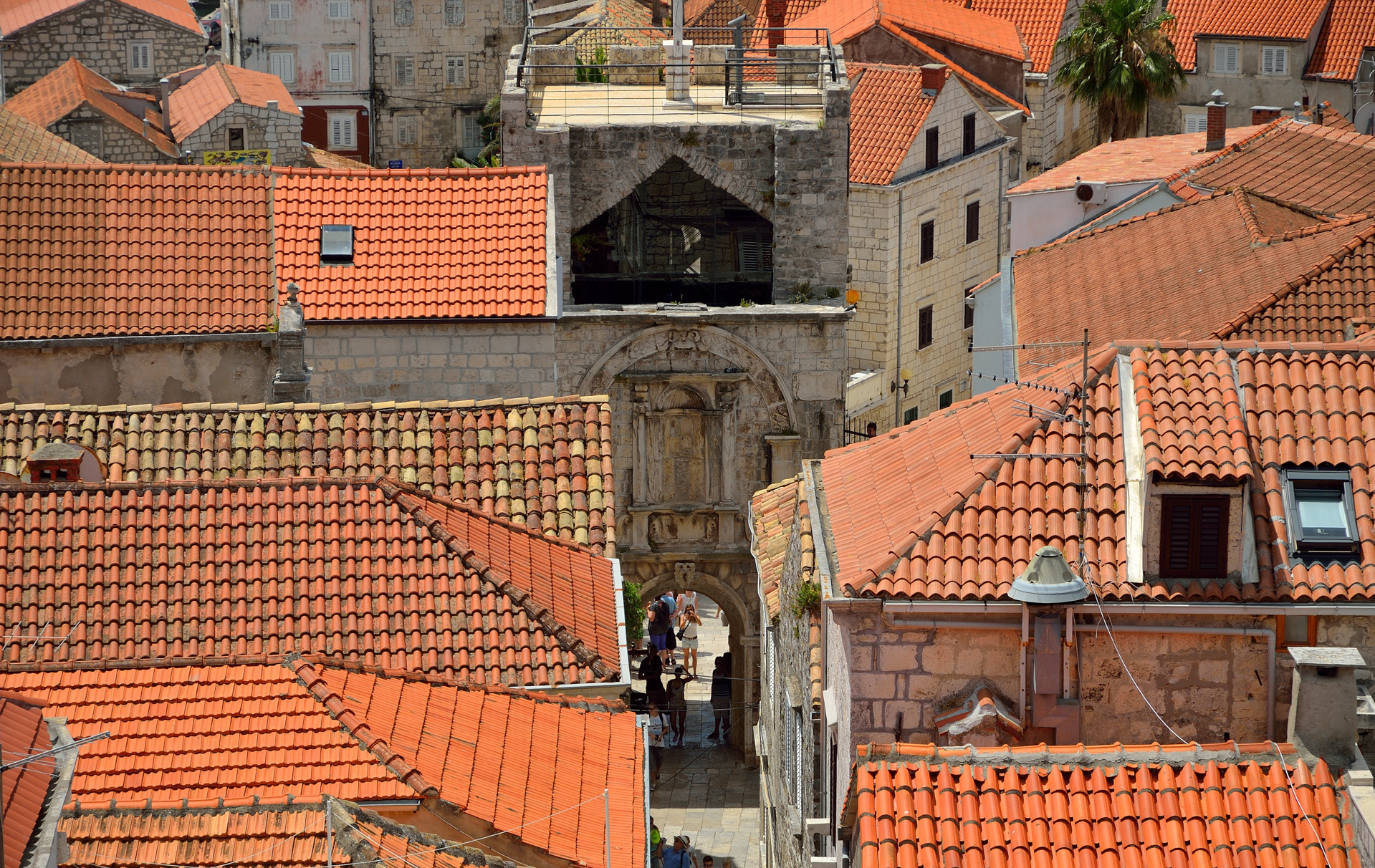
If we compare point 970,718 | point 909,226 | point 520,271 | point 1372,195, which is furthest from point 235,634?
point 909,226

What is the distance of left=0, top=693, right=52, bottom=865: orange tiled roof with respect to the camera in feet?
43.8

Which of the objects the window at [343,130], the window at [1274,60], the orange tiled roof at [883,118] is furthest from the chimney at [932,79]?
the window at [343,130]

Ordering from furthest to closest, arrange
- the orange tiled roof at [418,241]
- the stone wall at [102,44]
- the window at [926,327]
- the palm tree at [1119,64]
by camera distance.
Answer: the stone wall at [102,44]
the palm tree at [1119,64]
the window at [926,327]
the orange tiled roof at [418,241]

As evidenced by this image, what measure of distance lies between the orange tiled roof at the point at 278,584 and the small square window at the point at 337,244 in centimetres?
1124

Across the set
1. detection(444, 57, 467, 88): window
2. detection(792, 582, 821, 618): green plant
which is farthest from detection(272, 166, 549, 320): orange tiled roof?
detection(444, 57, 467, 88): window

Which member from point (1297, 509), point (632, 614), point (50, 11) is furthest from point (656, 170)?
point (50, 11)

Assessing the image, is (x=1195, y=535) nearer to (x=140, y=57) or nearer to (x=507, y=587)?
(x=507, y=587)

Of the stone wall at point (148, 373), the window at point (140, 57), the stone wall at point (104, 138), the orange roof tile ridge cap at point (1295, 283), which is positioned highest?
the window at point (140, 57)

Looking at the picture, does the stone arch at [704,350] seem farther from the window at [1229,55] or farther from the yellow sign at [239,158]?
the window at [1229,55]

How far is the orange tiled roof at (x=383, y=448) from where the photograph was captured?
81.6 ft

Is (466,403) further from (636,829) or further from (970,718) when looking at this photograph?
(970,718)

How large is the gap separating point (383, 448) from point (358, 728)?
690cm

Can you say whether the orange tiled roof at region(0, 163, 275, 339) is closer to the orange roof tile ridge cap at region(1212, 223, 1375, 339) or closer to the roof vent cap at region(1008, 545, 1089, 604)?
the orange roof tile ridge cap at region(1212, 223, 1375, 339)

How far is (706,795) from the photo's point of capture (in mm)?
35719
